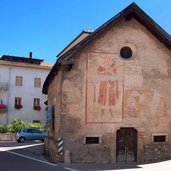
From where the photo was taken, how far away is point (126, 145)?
20281 millimetres

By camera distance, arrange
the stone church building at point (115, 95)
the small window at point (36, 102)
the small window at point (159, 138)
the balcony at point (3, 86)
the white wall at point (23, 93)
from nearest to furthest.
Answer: the stone church building at point (115, 95)
the small window at point (159, 138)
the balcony at point (3, 86)
the white wall at point (23, 93)
the small window at point (36, 102)

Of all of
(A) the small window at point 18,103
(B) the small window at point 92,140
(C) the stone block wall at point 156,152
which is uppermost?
(A) the small window at point 18,103

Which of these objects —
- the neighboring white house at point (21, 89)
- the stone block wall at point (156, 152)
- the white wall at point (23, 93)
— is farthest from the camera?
the white wall at point (23, 93)

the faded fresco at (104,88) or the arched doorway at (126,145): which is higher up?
the faded fresco at (104,88)

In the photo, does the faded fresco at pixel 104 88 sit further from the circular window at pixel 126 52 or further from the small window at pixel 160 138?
the small window at pixel 160 138

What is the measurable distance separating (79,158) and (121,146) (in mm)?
2472

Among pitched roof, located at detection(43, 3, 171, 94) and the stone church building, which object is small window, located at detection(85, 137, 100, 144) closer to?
the stone church building

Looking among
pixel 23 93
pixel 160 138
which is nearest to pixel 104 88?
pixel 160 138

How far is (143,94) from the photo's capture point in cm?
2075

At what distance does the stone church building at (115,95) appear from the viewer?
19.4 m

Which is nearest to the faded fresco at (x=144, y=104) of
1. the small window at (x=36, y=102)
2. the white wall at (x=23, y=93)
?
the white wall at (x=23, y=93)

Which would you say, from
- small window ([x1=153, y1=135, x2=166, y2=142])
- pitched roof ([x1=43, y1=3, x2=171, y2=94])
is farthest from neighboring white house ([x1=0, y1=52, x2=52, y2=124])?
small window ([x1=153, y1=135, x2=166, y2=142])

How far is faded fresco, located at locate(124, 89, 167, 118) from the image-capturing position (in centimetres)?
2045

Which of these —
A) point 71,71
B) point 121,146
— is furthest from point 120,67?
point 121,146
